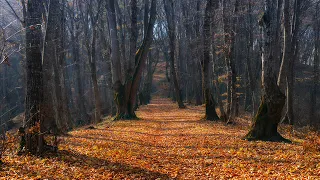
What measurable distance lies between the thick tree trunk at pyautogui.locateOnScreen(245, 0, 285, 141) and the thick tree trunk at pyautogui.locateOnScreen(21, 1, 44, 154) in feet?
21.5

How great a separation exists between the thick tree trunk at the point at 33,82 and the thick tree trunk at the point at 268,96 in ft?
21.5

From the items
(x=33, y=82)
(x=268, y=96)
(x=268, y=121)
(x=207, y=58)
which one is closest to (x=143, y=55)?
(x=207, y=58)

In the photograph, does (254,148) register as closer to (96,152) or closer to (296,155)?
(296,155)

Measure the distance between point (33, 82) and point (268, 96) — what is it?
275 inches

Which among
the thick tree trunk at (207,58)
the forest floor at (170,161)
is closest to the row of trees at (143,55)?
the thick tree trunk at (207,58)

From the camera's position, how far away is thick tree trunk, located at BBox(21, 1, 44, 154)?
21.0ft

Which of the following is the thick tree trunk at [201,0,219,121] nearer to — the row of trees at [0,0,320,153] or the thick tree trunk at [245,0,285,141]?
the row of trees at [0,0,320,153]

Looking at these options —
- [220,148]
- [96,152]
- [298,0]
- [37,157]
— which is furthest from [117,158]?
[298,0]

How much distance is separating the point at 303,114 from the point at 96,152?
2397cm

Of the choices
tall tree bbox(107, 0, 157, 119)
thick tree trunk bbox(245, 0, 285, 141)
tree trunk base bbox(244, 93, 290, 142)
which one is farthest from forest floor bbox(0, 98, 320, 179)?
tall tree bbox(107, 0, 157, 119)

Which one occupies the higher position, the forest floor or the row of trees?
the row of trees

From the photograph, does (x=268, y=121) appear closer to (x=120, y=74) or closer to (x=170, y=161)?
(x=170, y=161)

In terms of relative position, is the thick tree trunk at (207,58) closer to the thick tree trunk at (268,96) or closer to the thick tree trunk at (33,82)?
the thick tree trunk at (268,96)

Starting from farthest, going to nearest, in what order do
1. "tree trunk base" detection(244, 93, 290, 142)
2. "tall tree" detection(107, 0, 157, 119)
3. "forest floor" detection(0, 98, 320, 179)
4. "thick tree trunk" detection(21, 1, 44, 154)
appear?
"tall tree" detection(107, 0, 157, 119) < "tree trunk base" detection(244, 93, 290, 142) < "thick tree trunk" detection(21, 1, 44, 154) < "forest floor" detection(0, 98, 320, 179)
